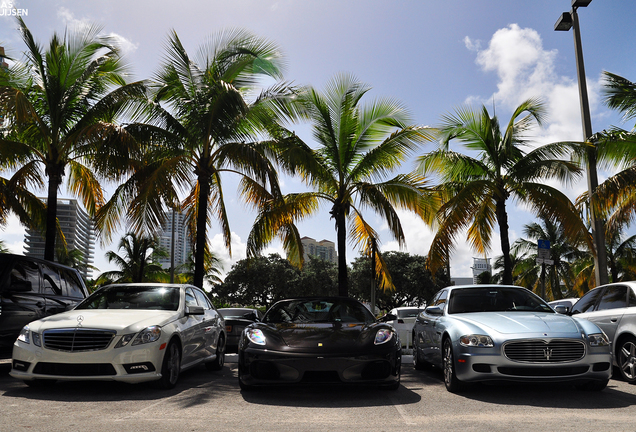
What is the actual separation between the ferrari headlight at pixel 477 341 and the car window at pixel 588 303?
12.0ft

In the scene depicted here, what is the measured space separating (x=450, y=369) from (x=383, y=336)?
100 centimetres

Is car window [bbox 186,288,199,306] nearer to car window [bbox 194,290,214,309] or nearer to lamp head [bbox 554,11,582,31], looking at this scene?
car window [bbox 194,290,214,309]

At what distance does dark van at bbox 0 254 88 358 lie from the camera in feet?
27.5

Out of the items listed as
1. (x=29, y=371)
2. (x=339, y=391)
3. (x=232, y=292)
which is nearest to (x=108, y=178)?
(x=29, y=371)

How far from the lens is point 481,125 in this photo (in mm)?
15984

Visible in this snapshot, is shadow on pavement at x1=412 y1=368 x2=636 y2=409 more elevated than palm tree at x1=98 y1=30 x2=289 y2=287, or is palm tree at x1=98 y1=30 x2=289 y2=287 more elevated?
palm tree at x1=98 y1=30 x2=289 y2=287

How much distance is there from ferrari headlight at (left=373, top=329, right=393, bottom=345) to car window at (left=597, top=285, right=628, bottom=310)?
3.87 meters

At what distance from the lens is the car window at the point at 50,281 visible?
963cm

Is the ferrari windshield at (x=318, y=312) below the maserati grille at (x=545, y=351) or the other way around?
the other way around

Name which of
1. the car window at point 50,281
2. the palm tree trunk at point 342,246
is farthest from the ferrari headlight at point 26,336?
the palm tree trunk at point 342,246

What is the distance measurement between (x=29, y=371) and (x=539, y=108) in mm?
14438

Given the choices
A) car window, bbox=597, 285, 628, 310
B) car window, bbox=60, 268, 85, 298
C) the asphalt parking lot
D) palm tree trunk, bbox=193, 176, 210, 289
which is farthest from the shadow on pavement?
palm tree trunk, bbox=193, 176, 210, 289

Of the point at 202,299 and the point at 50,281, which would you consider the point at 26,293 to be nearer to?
the point at 50,281

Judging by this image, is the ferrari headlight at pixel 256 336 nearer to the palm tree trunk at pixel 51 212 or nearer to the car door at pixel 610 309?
the car door at pixel 610 309
